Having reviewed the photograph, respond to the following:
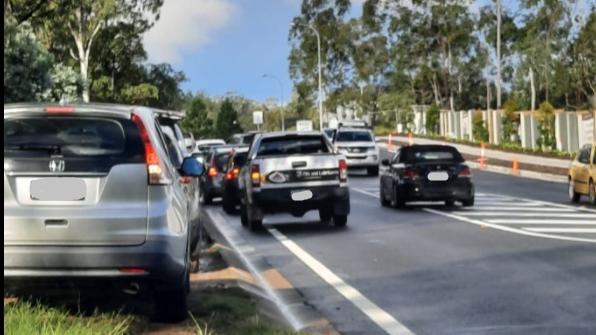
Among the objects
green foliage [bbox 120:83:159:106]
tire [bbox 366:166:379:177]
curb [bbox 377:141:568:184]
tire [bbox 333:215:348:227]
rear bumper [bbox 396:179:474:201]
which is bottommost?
curb [bbox 377:141:568:184]

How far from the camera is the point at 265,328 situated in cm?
852

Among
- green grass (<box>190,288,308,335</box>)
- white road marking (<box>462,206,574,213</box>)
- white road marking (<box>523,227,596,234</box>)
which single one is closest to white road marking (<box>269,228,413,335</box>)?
green grass (<box>190,288,308,335</box>)

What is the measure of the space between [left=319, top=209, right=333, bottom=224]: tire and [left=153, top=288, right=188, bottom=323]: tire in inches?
459

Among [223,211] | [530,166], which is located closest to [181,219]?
[223,211]

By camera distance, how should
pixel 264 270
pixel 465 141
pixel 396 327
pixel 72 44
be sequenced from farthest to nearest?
pixel 465 141 → pixel 72 44 → pixel 264 270 → pixel 396 327

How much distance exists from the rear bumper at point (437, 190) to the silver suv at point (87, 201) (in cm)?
1556

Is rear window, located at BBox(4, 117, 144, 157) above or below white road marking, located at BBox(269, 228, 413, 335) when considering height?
above

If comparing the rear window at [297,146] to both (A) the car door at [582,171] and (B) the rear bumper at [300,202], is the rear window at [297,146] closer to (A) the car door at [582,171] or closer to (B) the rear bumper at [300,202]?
(B) the rear bumper at [300,202]

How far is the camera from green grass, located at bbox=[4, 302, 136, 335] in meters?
6.93

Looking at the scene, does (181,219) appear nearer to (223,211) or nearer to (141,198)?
(141,198)

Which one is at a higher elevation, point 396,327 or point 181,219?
point 181,219

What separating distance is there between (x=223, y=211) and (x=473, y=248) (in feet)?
36.5

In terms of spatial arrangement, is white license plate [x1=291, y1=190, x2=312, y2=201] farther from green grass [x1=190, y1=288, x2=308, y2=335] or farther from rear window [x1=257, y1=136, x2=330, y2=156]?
green grass [x1=190, y1=288, x2=308, y2=335]

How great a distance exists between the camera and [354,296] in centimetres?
1131
